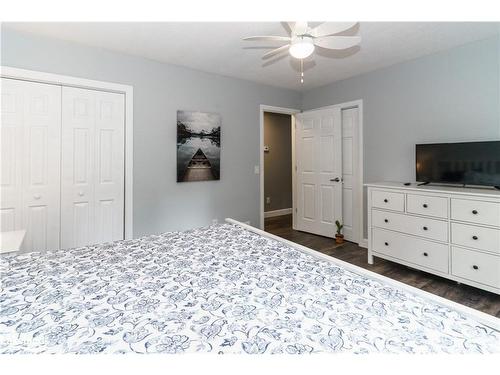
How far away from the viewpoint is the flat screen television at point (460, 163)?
246 cm

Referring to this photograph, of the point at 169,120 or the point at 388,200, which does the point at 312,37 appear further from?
the point at 169,120

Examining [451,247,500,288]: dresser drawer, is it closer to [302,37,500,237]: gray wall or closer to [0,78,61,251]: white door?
[302,37,500,237]: gray wall

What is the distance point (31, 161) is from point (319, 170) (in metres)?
3.57

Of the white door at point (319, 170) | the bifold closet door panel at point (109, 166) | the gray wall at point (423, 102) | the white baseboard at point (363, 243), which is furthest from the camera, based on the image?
the white door at point (319, 170)

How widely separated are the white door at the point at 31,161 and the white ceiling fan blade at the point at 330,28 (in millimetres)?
2475

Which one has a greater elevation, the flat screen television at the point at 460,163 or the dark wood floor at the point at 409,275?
the flat screen television at the point at 460,163

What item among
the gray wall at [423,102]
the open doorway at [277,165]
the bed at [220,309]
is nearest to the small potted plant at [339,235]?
the gray wall at [423,102]

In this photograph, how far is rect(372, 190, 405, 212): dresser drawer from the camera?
111 inches

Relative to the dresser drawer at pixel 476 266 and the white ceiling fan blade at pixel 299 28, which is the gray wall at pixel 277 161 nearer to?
the dresser drawer at pixel 476 266

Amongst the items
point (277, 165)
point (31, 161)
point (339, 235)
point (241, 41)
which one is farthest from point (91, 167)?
point (277, 165)

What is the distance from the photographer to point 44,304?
106 centimetres

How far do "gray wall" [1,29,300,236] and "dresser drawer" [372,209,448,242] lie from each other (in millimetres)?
1723

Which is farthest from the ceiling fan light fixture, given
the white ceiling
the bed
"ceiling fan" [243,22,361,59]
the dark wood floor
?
the dark wood floor

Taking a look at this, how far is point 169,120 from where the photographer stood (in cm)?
329
